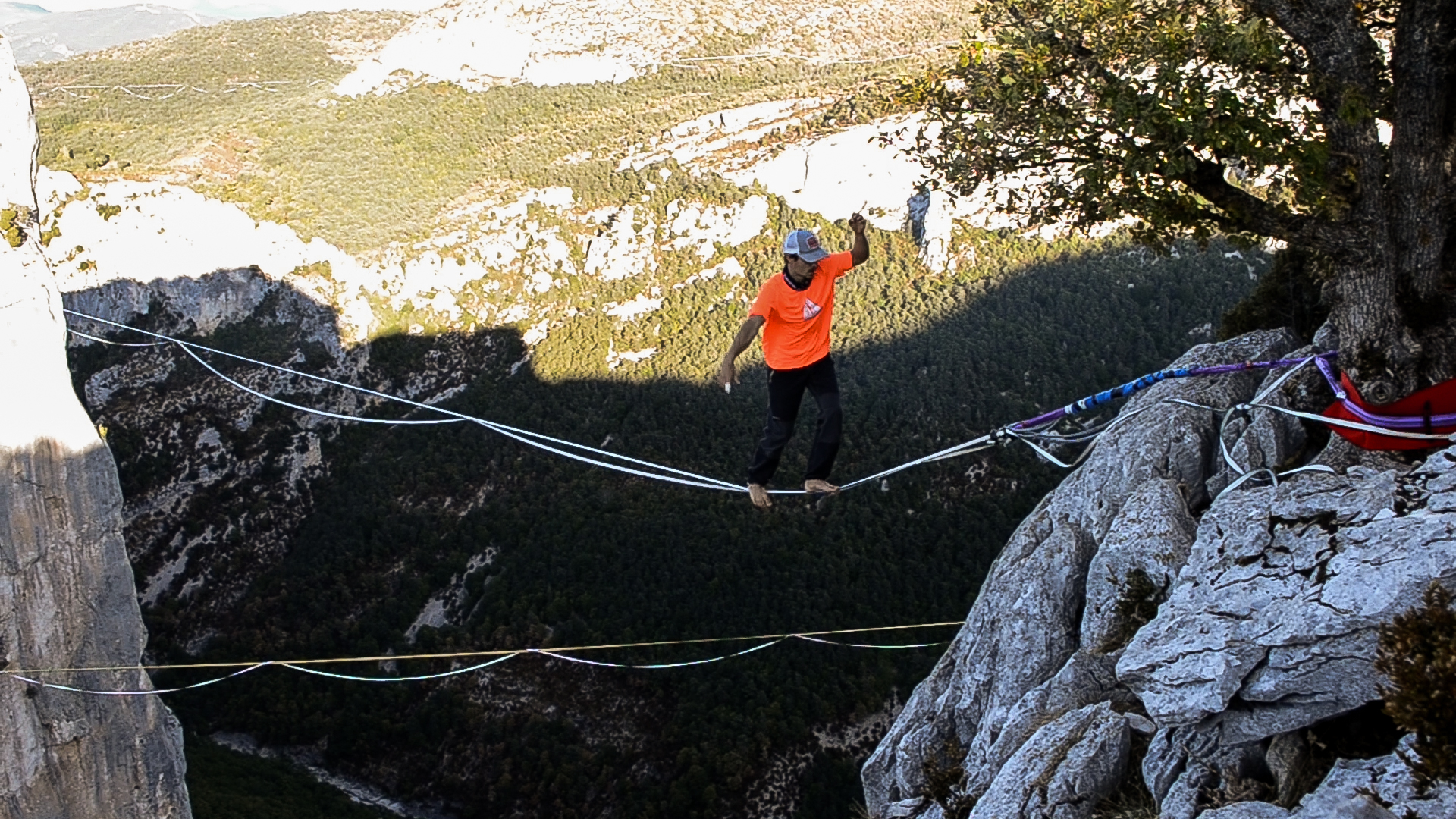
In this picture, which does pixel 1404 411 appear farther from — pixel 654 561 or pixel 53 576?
pixel 654 561

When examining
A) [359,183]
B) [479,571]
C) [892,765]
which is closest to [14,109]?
[892,765]

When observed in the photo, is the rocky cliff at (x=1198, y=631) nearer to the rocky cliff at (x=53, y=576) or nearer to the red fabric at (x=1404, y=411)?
the red fabric at (x=1404, y=411)

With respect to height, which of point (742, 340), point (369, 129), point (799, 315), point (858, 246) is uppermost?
point (369, 129)

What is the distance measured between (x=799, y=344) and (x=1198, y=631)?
4444 millimetres

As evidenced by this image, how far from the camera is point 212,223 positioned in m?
68.3

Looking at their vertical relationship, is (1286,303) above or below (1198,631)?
above

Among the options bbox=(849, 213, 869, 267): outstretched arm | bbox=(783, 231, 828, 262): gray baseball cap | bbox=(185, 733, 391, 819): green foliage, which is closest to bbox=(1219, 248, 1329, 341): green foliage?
bbox=(849, 213, 869, 267): outstretched arm

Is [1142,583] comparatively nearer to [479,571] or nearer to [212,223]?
[479,571]

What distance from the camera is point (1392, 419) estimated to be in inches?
311

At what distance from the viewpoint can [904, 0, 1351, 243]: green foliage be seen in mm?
8008

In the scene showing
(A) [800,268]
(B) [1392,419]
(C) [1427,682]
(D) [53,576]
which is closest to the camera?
(C) [1427,682]

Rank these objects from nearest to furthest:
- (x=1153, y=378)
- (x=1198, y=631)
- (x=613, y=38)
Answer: (x=1198, y=631)
(x=1153, y=378)
(x=613, y=38)

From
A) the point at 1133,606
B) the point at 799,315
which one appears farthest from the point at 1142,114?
the point at 1133,606

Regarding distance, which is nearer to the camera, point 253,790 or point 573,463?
point 253,790
